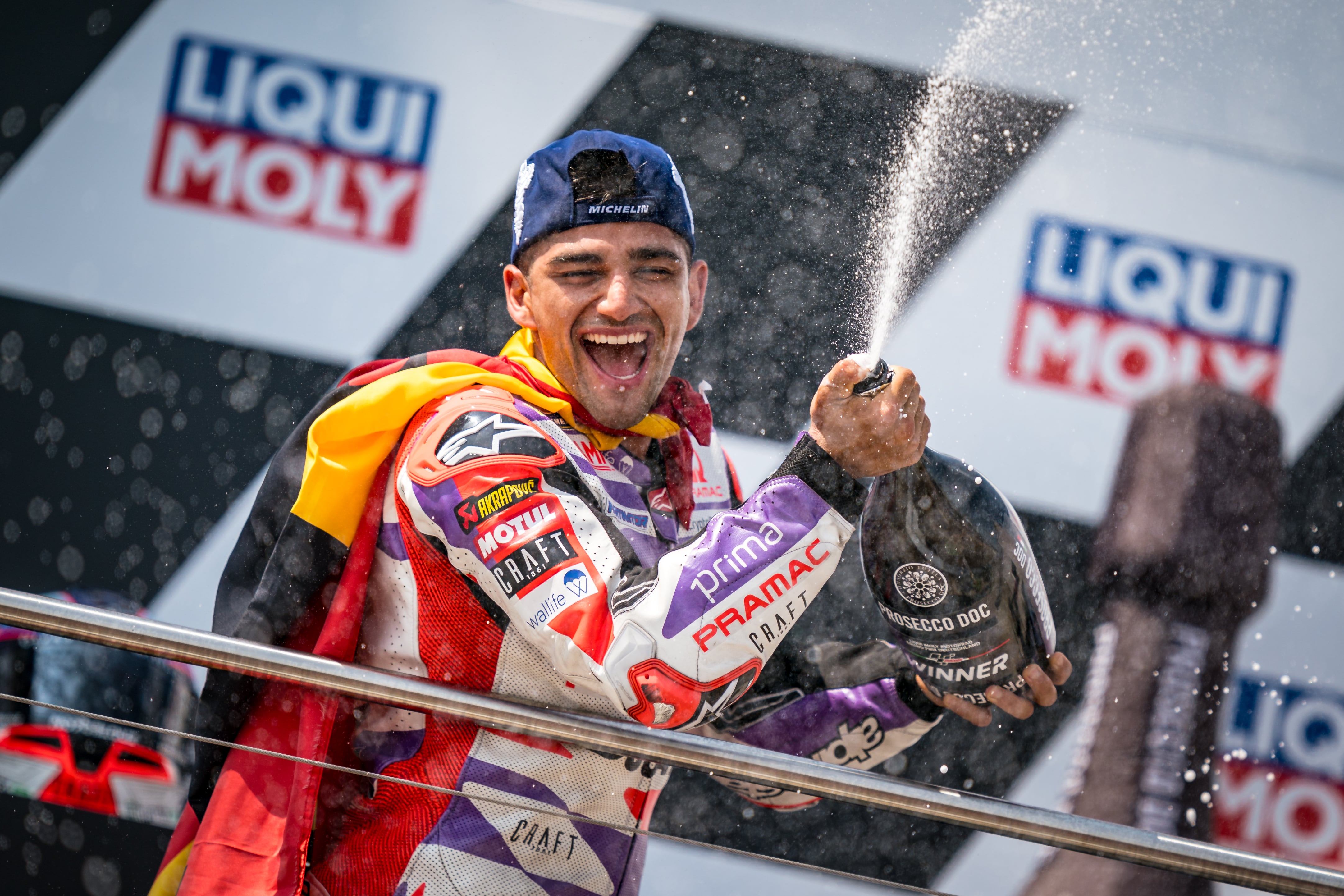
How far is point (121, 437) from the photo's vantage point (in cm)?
121

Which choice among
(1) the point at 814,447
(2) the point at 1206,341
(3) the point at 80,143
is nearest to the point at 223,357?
(3) the point at 80,143

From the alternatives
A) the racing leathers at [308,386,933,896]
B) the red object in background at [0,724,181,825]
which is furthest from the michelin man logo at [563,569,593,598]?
the red object in background at [0,724,181,825]

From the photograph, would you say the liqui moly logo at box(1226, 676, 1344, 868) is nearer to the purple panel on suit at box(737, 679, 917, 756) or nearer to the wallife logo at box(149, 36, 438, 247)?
the purple panel on suit at box(737, 679, 917, 756)

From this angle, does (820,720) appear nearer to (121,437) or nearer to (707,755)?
(707,755)

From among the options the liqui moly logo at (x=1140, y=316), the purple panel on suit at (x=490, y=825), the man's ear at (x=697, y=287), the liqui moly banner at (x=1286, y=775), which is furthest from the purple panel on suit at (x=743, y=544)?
the liqui moly banner at (x=1286, y=775)

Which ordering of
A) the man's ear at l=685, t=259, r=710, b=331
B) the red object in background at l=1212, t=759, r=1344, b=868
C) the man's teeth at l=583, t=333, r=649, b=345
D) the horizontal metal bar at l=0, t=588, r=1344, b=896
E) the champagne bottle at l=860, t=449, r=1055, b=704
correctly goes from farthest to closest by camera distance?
A: the red object in background at l=1212, t=759, r=1344, b=868
the man's ear at l=685, t=259, r=710, b=331
the man's teeth at l=583, t=333, r=649, b=345
the champagne bottle at l=860, t=449, r=1055, b=704
the horizontal metal bar at l=0, t=588, r=1344, b=896

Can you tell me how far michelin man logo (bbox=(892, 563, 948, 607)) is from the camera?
2.95 feet

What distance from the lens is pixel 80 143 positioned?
128 cm

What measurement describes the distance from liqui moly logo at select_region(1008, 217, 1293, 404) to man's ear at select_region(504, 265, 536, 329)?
0.51 meters

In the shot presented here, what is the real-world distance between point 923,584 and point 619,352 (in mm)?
349

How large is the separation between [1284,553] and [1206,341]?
10.2 inches

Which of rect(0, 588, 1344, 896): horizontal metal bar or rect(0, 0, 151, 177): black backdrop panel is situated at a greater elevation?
rect(0, 0, 151, 177): black backdrop panel

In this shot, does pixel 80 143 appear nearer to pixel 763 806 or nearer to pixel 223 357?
pixel 223 357

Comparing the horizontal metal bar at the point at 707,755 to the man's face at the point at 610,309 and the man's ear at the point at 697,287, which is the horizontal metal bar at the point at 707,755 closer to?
the man's face at the point at 610,309
